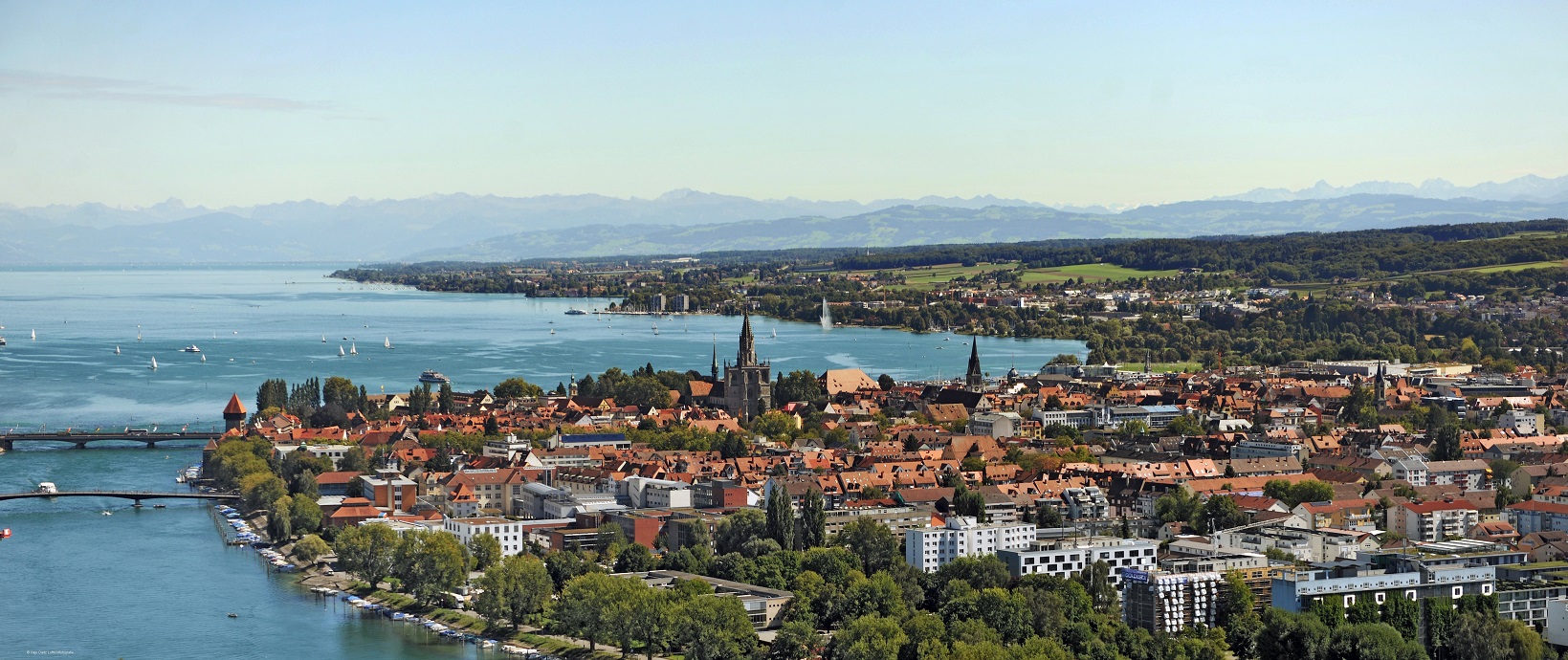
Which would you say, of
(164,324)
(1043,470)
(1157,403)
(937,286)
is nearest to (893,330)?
(937,286)

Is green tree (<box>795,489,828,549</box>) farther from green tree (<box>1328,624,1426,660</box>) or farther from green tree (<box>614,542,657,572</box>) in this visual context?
green tree (<box>1328,624,1426,660</box>)

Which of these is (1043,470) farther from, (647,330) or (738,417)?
(647,330)

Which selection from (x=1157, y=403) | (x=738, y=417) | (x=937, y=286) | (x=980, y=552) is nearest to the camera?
(x=980, y=552)

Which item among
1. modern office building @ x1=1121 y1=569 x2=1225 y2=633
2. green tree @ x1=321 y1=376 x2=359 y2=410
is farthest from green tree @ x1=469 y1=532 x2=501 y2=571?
green tree @ x1=321 y1=376 x2=359 y2=410

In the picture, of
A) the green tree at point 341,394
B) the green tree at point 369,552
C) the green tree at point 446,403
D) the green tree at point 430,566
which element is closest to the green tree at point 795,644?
the green tree at point 430,566

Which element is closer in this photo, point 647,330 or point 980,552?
point 980,552

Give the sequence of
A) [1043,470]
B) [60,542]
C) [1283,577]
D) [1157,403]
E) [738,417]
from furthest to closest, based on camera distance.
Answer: [1157,403], [738,417], [1043,470], [60,542], [1283,577]
